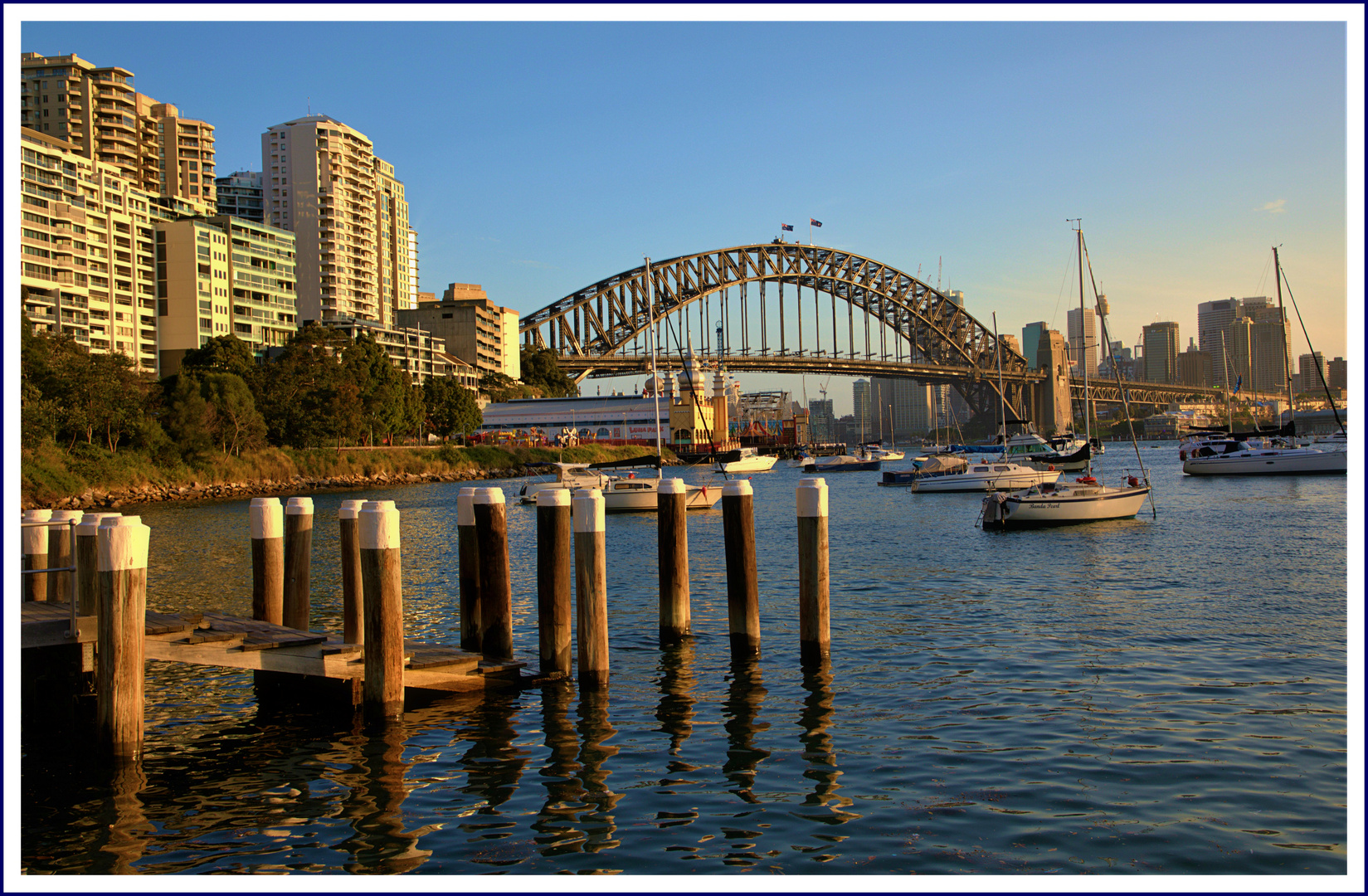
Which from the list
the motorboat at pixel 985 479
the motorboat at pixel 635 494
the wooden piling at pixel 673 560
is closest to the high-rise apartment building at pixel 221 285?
the motorboat at pixel 635 494

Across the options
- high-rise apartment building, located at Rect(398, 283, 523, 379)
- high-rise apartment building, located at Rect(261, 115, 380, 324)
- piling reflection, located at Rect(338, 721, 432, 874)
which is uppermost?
high-rise apartment building, located at Rect(261, 115, 380, 324)

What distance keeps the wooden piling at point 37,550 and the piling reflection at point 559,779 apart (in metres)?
6.60

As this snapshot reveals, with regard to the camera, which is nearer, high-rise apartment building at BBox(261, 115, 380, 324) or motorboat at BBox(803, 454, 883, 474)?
motorboat at BBox(803, 454, 883, 474)

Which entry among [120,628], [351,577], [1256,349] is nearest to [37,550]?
[351,577]

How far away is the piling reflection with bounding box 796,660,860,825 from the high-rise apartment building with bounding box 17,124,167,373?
93124 mm

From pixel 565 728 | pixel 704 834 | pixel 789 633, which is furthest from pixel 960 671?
pixel 704 834

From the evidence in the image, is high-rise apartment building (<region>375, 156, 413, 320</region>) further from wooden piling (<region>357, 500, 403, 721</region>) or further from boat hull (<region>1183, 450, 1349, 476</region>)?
wooden piling (<region>357, 500, 403, 721</region>)

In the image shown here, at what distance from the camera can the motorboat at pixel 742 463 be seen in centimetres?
7325

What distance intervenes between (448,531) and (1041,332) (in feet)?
487

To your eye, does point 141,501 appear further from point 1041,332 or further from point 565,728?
point 1041,332

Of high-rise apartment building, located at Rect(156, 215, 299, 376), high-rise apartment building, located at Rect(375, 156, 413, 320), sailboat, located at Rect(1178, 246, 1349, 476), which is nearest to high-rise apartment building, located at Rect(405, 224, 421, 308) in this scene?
high-rise apartment building, located at Rect(375, 156, 413, 320)

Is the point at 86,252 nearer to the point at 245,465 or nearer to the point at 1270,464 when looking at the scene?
the point at 245,465

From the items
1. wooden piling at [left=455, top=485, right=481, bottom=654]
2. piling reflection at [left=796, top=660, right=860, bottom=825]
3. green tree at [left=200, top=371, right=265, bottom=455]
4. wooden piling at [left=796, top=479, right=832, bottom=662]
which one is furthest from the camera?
green tree at [left=200, top=371, right=265, bottom=455]

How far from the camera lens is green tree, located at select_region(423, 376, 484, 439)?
98312 millimetres
